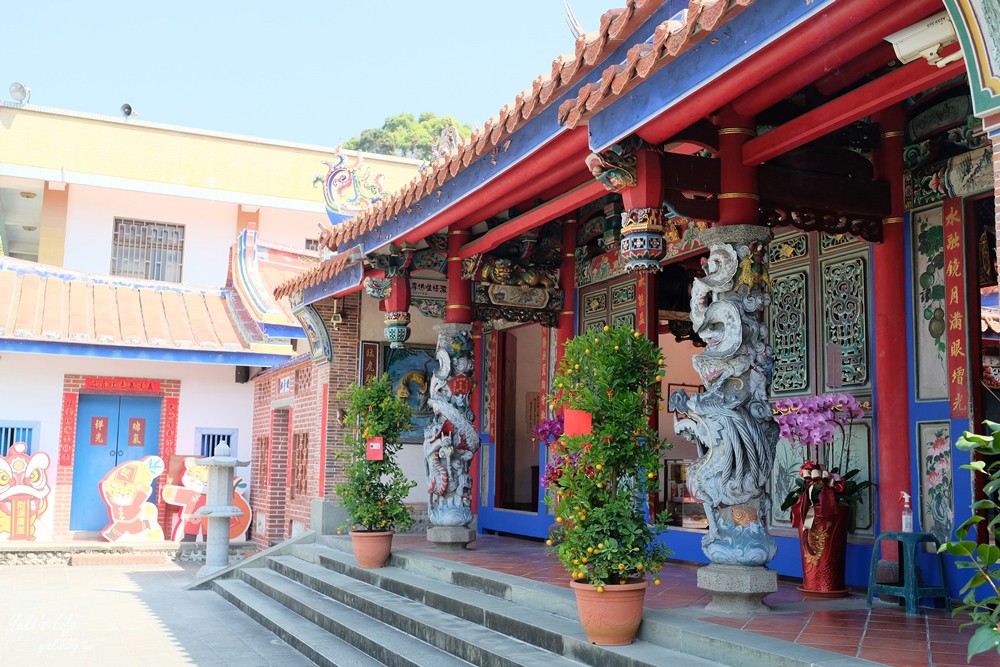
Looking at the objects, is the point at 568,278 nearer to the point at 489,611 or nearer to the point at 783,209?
the point at 783,209

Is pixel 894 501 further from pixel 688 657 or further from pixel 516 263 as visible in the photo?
pixel 516 263

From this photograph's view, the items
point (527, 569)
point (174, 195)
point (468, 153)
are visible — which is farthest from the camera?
point (174, 195)

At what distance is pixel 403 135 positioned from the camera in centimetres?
3934

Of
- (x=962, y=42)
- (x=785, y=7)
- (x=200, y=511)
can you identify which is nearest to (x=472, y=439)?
(x=200, y=511)


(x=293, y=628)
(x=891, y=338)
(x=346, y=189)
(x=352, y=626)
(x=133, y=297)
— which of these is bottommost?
(x=293, y=628)

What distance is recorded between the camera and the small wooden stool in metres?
4.87

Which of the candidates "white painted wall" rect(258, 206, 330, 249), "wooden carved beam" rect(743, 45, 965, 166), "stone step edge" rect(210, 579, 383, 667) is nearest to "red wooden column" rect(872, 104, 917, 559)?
"wooden carved beam" rect(743, 45, 965, 166)

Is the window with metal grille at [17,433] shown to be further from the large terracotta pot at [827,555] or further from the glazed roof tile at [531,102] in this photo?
the large terracotta pot at [827,555]

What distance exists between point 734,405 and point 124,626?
540cm

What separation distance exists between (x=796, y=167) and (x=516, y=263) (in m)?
3.43

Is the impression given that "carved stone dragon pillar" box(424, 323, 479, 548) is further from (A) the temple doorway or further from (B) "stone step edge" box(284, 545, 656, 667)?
(A) the temple doorway

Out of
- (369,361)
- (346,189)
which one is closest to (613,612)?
(369,361)

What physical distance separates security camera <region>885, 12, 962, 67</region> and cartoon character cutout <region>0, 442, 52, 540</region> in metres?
12.1

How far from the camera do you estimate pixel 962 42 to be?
A: 2.88 metres
